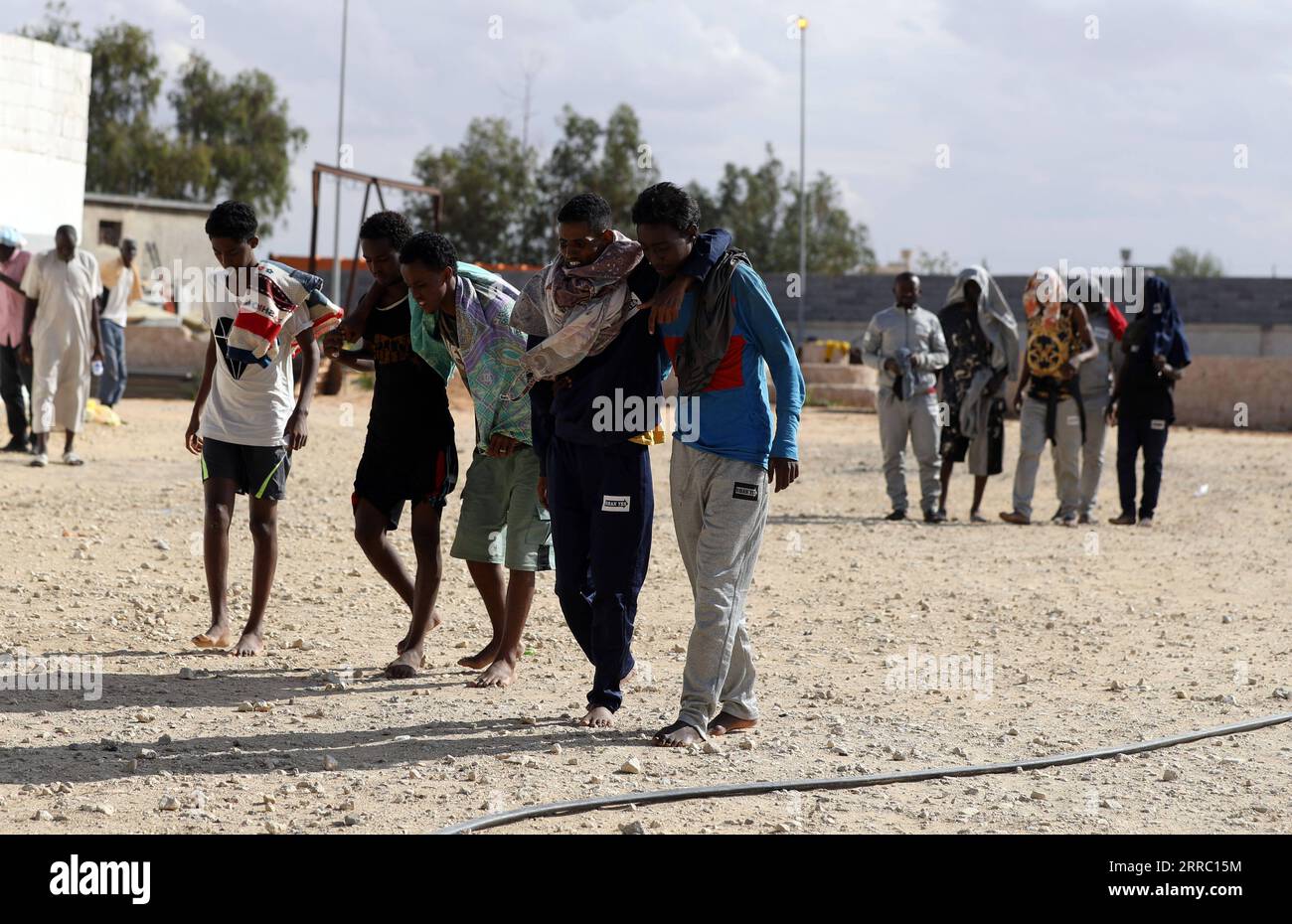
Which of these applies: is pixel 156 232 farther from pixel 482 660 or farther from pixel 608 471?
pixel 608 471

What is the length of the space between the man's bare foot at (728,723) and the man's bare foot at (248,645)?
7.16 ft

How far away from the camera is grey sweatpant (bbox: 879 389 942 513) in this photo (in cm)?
1174

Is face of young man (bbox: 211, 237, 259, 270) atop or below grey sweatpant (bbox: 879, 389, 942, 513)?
atop

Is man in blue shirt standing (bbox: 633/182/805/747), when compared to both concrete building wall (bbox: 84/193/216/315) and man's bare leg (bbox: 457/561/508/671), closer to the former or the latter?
man's bare leg (bbox: 457/561/508/671)

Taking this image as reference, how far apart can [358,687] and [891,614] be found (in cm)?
311

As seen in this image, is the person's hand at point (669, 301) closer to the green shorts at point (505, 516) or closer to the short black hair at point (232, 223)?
the green shorts at point (505, 516)

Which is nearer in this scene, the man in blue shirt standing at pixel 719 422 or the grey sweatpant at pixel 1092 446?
the man in blue shirt standing at pixel 719 422

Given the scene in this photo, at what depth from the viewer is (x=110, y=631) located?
6793 mm

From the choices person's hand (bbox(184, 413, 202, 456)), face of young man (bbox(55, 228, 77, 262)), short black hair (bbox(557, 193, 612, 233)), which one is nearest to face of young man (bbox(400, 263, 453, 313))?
short black hair (bbox(557, 193, 612, 233))

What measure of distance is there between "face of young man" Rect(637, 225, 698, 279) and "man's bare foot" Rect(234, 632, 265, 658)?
260 cm

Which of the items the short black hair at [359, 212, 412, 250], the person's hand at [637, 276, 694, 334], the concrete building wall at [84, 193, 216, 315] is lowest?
the person's hand at [637, 276, 694, 334]

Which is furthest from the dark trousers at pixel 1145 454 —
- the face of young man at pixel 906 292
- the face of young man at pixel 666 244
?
the face of young man at pixel 666 244

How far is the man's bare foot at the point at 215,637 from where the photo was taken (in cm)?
643

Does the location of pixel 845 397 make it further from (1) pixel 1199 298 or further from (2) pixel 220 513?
(2) pixel 220 513
